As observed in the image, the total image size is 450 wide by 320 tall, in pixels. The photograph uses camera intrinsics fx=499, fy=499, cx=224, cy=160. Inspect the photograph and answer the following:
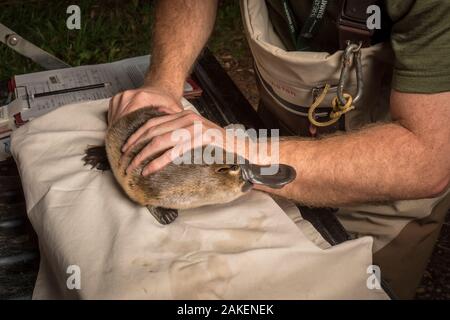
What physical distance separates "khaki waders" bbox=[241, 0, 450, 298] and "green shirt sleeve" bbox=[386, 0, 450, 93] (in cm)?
13

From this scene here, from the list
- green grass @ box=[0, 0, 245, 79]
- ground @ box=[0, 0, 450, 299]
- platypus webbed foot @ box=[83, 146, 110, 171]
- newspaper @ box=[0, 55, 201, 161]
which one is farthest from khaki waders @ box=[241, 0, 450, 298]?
green grass @ box=[0, 0, 245, 79]

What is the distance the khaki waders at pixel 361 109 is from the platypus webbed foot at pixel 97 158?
0.49m

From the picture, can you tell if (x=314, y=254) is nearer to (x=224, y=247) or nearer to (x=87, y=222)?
(x=224, y=247)

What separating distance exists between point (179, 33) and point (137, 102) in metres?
0.45

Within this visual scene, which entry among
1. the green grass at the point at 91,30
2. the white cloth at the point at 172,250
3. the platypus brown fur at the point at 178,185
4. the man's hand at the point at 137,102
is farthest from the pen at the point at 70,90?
the green grass at the point at 91,30

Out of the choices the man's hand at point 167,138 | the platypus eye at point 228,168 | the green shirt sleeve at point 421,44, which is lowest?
the platypus eye at point 228,168

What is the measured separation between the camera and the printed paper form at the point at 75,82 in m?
→ 1.49

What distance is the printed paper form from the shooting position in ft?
4.89

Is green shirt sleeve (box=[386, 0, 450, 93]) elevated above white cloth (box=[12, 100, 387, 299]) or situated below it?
above

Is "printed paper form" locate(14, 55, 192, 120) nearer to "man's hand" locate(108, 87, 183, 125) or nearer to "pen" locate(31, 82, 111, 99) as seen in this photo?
"pen" locate(31, 82, 111, 99)

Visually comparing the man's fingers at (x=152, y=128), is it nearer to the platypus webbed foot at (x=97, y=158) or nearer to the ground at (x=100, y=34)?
the platypus webbed foot at (x=97, y=158)

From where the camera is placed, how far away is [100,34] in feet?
11.4

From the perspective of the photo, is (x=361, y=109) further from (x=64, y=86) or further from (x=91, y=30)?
(x=91, y=30)

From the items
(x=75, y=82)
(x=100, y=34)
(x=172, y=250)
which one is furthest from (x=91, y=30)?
(x=172, y=250)
